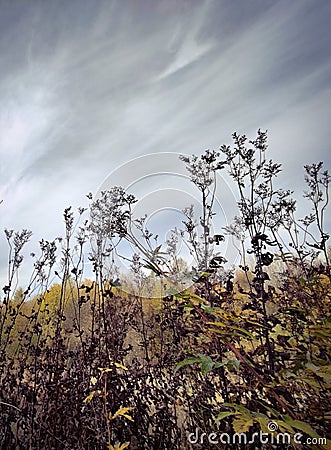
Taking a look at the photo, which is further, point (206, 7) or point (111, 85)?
point (111, 85)

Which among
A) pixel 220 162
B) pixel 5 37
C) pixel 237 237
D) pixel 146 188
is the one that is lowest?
pixel 237 237

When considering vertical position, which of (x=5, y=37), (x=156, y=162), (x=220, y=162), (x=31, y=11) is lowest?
(x=220, y=162)

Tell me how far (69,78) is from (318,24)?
8.78 ft

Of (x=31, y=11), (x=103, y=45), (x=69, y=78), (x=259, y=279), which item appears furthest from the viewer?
(x=69, y=78)

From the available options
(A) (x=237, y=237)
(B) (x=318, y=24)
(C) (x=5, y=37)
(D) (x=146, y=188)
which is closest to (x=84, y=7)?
(C) (x=5, y=37)

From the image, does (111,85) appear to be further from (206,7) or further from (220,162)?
(220,162)

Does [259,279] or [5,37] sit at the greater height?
[5,37]

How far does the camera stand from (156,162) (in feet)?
9.78

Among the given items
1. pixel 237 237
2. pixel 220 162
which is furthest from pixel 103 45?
pixel 237 237

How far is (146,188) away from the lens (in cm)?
285

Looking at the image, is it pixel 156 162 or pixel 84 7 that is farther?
pixel 156 162

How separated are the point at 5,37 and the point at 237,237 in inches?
118

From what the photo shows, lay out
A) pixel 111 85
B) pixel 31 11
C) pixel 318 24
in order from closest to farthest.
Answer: pixel 31 11 → pixel 318 24 → pixel 111 85

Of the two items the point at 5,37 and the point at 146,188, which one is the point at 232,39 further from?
the point at 5,37
